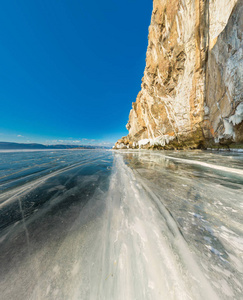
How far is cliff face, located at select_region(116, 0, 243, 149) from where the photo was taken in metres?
8.36

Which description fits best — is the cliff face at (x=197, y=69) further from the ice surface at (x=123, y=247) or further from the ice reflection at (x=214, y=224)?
the ice surface at (x=123, y=247)

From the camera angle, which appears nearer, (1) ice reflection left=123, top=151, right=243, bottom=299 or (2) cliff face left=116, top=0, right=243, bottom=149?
(1) ice reflection left=123, top=151, right=243, bottom=299

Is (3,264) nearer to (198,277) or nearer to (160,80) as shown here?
(198,277)

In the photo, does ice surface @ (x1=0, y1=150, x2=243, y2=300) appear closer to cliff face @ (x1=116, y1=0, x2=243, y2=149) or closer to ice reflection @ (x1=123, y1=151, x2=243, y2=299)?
ice reflection @ (x1=123, y1=151, x2=243, y2=299)

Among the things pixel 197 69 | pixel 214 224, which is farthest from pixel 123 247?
pixel 197 69

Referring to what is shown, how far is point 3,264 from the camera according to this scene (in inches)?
36.2

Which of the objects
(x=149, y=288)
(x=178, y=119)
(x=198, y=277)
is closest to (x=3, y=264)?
(x=149, y=288)

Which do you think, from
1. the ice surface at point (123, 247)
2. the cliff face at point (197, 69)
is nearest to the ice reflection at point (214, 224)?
the ice surface at point (123, 247)

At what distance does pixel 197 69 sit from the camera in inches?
415

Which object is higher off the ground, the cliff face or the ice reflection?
the cliff face

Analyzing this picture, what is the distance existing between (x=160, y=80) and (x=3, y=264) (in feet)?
61.0

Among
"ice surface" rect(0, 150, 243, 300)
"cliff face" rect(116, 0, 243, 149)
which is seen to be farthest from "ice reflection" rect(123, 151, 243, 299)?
"cliff face" rect(116, 0, 243, 149)

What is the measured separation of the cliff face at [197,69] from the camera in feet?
27.4

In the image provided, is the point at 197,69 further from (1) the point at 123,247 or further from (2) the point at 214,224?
(1) the point at 123,247
